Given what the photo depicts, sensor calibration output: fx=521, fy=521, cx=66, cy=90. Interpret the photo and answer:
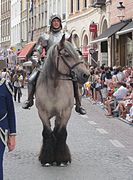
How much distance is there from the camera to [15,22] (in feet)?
271

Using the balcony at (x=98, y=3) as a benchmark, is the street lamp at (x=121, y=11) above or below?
below

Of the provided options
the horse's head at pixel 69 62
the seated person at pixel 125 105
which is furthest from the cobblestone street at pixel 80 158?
the seated person at pixel 125 105

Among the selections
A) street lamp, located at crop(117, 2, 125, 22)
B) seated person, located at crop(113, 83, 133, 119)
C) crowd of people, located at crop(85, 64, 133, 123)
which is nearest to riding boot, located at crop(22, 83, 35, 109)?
crowd of people, located at crop(85, 64, 133, 123)

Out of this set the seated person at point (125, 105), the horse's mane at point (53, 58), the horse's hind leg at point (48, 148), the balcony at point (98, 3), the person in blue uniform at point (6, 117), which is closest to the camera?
the person in blue uniform at point (6, 117)

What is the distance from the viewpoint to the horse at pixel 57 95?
26.0 feet

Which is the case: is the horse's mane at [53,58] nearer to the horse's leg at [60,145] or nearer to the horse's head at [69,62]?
the horse's head at [69,62]

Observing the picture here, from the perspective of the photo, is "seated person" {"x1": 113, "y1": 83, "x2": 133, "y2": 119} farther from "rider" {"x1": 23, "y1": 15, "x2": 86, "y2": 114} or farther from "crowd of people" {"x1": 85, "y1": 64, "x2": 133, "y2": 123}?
"rider" {"x1": 23, "y1": 15, "x2": 86, "y2": 114}

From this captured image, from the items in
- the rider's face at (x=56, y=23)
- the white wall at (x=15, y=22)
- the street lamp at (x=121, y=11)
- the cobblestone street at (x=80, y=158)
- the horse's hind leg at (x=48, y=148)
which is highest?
the white wall at (x=15, y=22)

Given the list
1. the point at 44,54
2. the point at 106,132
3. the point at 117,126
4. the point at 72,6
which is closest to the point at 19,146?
the point at 44,54

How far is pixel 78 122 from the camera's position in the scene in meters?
15.5

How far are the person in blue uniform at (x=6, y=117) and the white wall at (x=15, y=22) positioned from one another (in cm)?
7052

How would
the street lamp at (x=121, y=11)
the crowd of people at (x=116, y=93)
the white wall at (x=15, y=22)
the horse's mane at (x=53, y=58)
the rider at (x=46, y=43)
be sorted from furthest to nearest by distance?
the white wall at (x=15, y=22), the street lamp at (x=121, y=11), the crowd of people at (x=116, y=93), the rider at (x=46, y=43), the horse's mane at (x=53, y=58)

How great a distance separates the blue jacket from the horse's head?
1967 mm

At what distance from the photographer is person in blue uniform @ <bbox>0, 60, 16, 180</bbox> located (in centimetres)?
576
